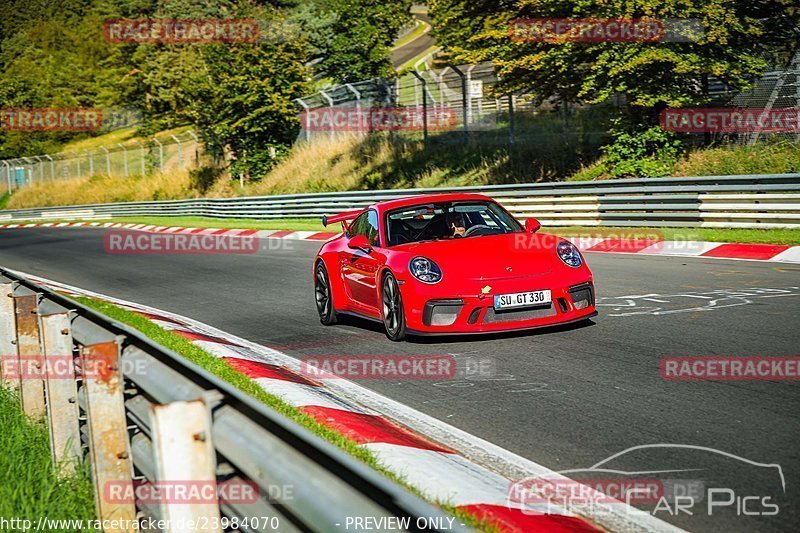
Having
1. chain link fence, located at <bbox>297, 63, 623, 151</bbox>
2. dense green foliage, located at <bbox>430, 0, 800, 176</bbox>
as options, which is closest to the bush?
dense green foliage, located at <bbox>430, 0, 800, 176</bbox>

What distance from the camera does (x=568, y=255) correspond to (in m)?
8.77

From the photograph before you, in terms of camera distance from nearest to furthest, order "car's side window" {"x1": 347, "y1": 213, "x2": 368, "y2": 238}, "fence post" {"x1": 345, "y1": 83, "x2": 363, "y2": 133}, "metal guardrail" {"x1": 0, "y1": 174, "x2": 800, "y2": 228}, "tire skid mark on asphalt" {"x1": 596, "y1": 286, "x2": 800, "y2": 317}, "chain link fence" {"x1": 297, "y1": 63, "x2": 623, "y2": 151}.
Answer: "tire skid mark on asphalt" {"x1": 596, "y1": 286, "x2": 800, "y2": 317}
"car's side window" {"x1": 347, "y1": 213, "x2": 368, "y2": 238}
"metal guardrail" {"x1": 0, "y1": 174, "x2": 800, "y2": 228}
"chain link fence" {"x1": 297, "y1": 63, "x2": 623, "y2": 151}
"fence post" {"x1": 345, "y1": 83, "x2": 363, "y2": 133}

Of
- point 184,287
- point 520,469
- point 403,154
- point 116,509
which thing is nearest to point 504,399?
point 520,469

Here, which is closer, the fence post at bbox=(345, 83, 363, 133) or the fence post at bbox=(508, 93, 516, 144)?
the fence post at bbox=(508, 93, 516, 144)

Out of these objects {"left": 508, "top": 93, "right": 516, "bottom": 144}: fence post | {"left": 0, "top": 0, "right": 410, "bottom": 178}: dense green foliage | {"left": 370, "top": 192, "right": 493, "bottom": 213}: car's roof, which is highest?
{"left": 0, "top": 0, "right": 410, "bottom": 178}: dense green foliage

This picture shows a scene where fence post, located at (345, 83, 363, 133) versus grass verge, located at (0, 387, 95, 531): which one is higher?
fence post, located at (345, 83, 363, 133)

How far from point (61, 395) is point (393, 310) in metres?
4.34

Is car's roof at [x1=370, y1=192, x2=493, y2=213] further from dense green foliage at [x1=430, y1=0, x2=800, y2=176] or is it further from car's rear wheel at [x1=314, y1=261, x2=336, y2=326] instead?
dense green foliage at [x1=430, y1=0, x2=800, y2=176]

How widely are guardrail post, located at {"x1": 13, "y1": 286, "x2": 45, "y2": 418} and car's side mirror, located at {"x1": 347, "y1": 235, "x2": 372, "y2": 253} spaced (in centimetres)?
412

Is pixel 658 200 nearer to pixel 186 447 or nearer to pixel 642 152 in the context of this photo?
pixel 642 152

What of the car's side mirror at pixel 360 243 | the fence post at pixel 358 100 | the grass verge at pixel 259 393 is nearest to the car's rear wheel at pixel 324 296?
the car's side mirror at pixel 360 243

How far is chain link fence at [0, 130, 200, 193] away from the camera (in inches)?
2045

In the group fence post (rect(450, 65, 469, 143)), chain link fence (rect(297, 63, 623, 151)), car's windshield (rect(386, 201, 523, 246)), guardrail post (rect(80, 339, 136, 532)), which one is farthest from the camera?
fence post (rect(450, 65, 469, 143))

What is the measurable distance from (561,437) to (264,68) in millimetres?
38853
